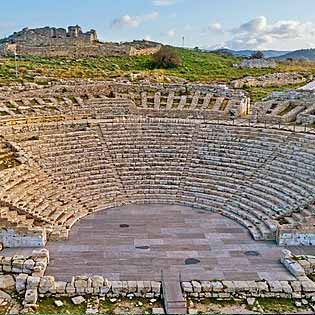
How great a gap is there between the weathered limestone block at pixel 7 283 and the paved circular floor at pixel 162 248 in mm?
1216

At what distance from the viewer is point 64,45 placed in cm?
6956

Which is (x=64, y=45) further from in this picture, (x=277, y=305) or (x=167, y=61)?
(x=277, y=305)

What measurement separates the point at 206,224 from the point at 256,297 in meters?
6.06

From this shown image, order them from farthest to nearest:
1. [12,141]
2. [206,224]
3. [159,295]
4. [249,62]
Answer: [249,62]
[12,141]
[206,224]
[159,295]

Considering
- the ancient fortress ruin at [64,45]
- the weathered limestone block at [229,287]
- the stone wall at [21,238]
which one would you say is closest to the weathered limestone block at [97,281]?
the weathered limestone block at [229,287]

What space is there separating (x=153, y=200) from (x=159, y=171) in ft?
6.71

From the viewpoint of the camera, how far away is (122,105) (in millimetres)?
31047

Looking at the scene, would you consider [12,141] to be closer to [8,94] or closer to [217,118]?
[8,94]

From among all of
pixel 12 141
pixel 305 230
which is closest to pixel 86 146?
pixel 12 141

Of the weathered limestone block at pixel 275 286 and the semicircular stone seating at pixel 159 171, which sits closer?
the weathered limestone block at pixel 275 286

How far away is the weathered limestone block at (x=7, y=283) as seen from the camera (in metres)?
→ 13.3

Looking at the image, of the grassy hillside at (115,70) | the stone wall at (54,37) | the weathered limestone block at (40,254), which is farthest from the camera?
the stone wall at (54,37)

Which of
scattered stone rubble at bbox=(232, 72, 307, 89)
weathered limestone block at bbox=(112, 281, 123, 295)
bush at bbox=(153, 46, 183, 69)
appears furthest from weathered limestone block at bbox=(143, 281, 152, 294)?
bush at bbox=(153, 46, 183, 69)

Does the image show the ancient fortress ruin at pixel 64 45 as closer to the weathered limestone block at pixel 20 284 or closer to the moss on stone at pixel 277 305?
the weathered limestone block at pixel 20 284
